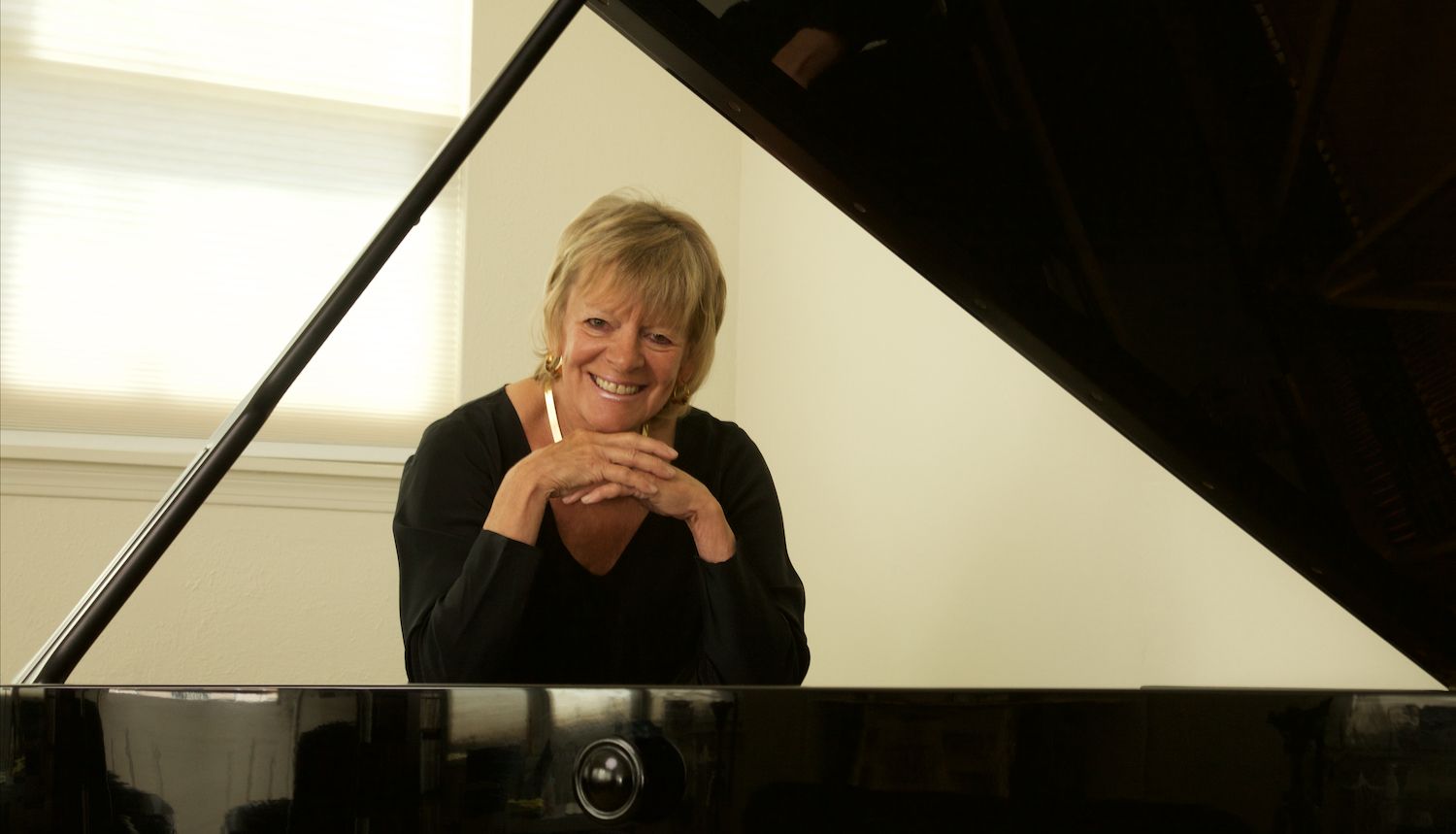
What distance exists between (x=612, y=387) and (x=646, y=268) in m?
0.16

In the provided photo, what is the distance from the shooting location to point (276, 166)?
8.93ft

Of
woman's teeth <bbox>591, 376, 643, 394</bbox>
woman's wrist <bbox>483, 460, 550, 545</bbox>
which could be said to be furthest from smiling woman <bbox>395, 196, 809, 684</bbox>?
woman's wrist <bbox>483, 460, 550, 545</bbox>

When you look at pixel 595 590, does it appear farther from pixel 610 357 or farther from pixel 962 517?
pixel 962 517

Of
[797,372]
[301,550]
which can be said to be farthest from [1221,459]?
[301,550]

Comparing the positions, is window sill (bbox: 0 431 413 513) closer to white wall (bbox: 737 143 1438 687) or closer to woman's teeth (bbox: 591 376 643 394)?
white wall (bbox: 737 143 1438 687)

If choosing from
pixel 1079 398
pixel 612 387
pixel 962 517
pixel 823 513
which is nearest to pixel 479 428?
pixel 612 387

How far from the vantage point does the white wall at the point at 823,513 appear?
169cm

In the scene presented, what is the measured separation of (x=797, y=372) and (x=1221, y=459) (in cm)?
183

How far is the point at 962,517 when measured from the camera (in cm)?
213

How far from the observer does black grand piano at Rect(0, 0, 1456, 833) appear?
637mm

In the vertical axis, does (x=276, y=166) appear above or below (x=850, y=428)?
above

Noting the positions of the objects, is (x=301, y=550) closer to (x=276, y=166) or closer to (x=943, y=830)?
(x=276, y=166)

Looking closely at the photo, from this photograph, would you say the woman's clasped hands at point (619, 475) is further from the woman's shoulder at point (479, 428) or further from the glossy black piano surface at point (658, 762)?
the glossy black piano surface at point (658, 762)

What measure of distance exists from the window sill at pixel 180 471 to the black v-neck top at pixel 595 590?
1.23 metres
